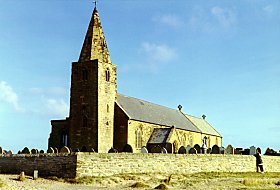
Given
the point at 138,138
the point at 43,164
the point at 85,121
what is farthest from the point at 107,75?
the point at 43,164

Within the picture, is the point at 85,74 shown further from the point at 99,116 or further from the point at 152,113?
the point at 152,113

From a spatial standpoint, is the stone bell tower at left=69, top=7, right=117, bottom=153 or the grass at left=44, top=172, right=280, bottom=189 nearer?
the grass at left=44, top=172, right=280, bottom=189

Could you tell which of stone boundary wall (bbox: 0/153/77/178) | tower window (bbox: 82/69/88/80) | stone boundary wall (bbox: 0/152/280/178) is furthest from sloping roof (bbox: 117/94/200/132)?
stone boundary wall (bbox: 0/153/77/178)

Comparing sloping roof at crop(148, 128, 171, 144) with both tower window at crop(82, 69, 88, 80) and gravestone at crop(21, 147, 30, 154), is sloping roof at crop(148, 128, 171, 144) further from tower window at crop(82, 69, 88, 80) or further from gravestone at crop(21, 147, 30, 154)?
gravestone at crop(21, 147, 30, 154)

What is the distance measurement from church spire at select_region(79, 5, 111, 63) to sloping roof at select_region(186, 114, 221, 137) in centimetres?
3030

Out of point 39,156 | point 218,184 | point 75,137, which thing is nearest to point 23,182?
point 39,156

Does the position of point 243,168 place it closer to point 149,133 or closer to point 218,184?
point 218,184

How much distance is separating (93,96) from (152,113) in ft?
47.9

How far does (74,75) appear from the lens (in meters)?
46.4

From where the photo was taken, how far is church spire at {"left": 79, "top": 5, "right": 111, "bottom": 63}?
46.0m

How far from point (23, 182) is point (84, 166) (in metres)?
4.08

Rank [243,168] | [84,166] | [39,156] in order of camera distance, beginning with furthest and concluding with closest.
Answer: [243,168], [39,156], [84,166]

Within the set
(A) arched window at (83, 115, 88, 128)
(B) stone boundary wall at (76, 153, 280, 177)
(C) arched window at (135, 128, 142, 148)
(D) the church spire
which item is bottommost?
(B) stone boundary wall at (76, 153, 280, 177)

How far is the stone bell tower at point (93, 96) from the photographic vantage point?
43.2 meters
